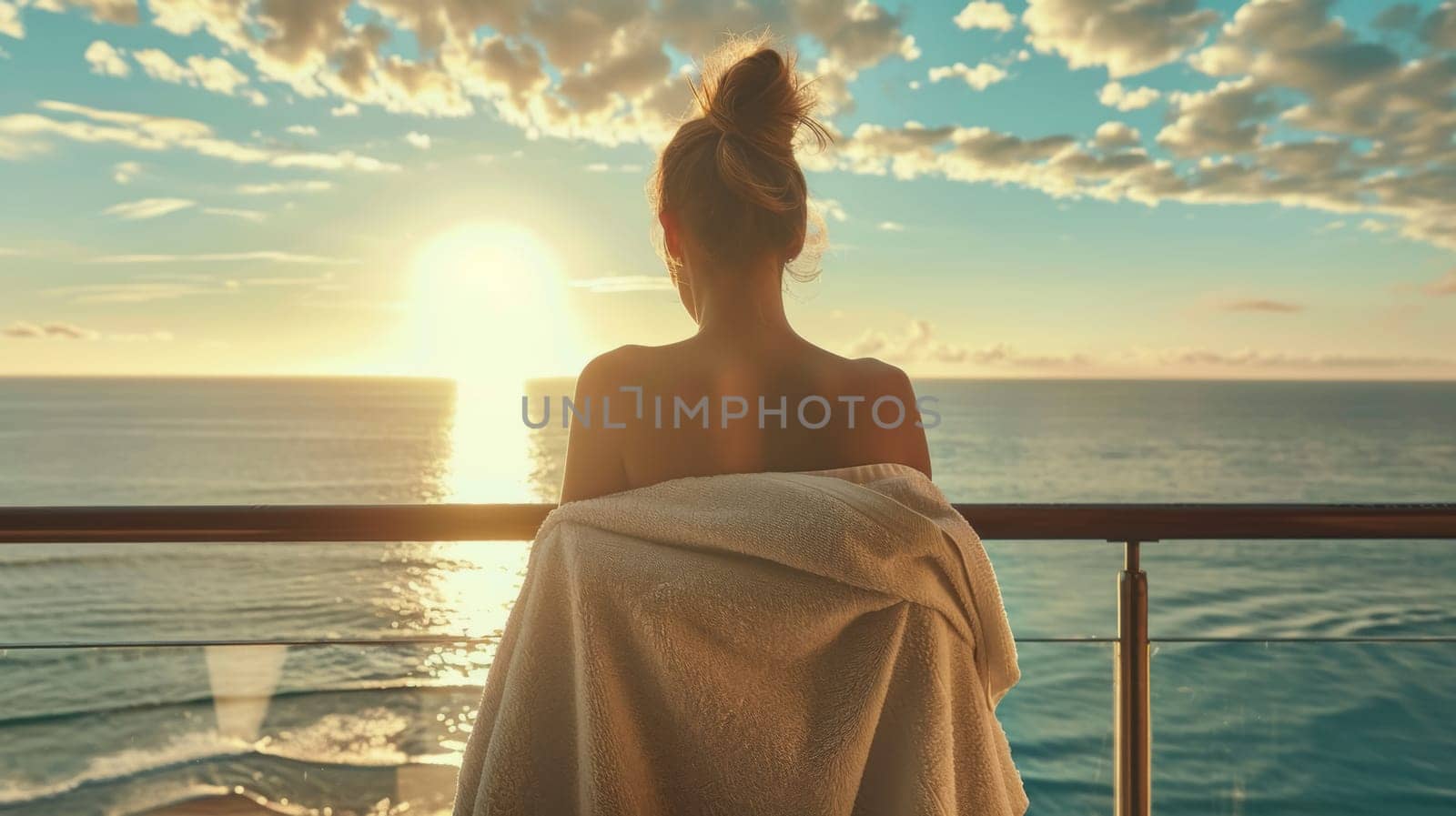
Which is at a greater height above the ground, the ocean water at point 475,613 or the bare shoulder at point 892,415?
the bare shoulder at point 892,415

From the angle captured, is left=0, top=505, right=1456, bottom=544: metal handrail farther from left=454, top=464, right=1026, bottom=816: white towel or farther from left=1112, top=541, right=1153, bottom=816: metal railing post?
left=454, top=464, right=1026, bottom=816: white towel

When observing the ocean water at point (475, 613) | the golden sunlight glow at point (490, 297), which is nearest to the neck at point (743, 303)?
the ocean water at point (475, 613)

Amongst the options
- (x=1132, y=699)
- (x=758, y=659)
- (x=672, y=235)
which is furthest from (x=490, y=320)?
(x=758, y=659)

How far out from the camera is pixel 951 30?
48.0 metres

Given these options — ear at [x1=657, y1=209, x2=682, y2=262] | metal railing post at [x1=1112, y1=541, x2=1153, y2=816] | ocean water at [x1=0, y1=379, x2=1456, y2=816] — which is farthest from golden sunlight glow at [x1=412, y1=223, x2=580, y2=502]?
ear at [x1=657, y1=209, x2=682, y2=262]

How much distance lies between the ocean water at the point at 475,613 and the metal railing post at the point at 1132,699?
3 centimetres

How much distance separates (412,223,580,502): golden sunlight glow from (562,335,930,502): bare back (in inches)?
955

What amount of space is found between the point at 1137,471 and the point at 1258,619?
78.1 feet

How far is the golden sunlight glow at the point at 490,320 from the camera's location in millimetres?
30766

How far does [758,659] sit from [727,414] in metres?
0.28

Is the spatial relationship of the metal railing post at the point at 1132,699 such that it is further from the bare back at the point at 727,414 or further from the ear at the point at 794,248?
the ear at the point at 794,248

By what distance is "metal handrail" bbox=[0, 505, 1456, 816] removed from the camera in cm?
132

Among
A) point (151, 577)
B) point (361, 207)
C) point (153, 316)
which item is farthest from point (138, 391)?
point (151, 577)

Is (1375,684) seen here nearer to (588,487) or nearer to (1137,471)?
(588,487)
